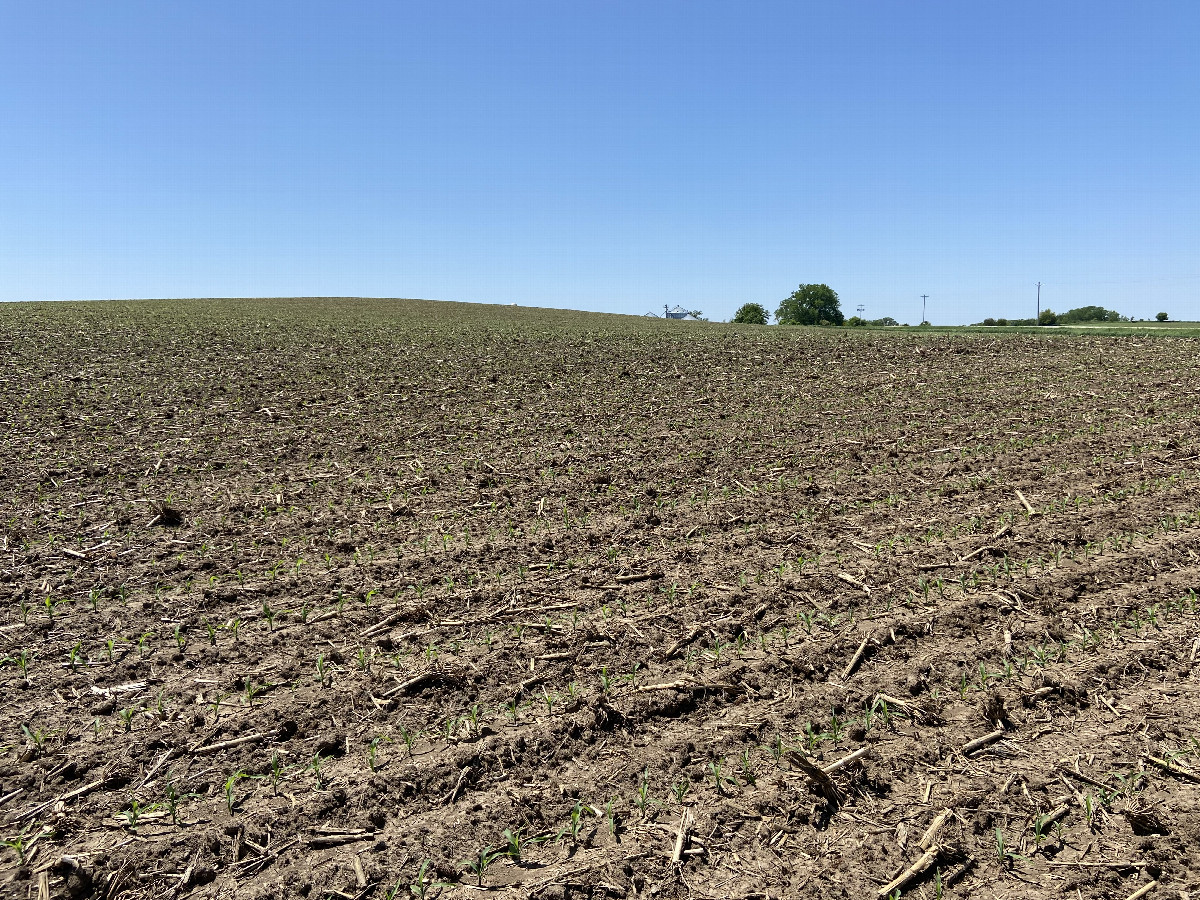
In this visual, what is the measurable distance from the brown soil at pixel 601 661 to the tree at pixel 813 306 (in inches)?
3123

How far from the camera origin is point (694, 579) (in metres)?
6.52

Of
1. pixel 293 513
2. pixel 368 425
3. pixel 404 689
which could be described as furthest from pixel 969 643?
pixel 368 425

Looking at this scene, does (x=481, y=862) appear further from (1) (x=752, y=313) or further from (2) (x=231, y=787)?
(1) (x=752, y=313)

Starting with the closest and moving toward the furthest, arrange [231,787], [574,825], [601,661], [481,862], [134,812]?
[481,862]
[574,825]
[134,812]
[231,787]
[601,661]

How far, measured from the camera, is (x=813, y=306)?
292ft

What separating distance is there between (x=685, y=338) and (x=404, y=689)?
22.1m

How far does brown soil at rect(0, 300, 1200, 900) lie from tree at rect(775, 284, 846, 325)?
79.3 metres

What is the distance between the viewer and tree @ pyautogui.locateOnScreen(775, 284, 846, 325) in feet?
288

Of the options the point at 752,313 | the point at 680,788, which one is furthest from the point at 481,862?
the point at 752,313

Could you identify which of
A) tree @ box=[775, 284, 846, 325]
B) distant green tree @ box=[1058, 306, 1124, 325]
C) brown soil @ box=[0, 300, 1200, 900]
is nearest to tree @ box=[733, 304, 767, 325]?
tree @ box=[775, 284, 846, 325]

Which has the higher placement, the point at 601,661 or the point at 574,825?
the point at 601,661

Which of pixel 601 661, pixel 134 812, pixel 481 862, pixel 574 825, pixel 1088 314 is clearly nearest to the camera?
pixel 481 862

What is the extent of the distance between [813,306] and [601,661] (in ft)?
294

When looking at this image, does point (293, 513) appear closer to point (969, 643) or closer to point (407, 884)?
point (407, 884)
